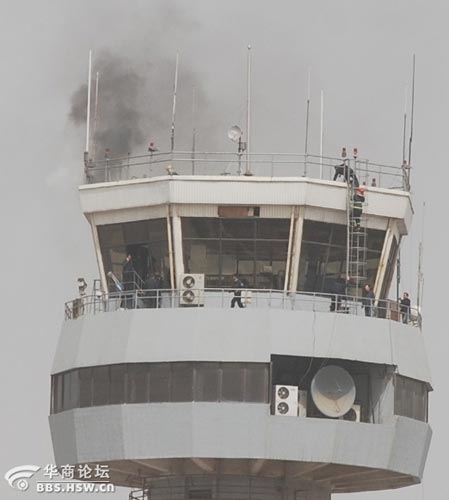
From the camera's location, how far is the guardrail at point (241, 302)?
278ft

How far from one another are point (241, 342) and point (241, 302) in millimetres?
2045

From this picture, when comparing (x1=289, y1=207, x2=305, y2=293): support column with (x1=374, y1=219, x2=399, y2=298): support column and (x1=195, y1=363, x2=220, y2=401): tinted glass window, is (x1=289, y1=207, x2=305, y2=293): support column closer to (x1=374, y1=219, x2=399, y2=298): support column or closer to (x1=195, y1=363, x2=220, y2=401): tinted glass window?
(x1=374, y1=219, x2=399, y2=298): support column

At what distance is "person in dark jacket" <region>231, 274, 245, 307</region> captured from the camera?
84812 millimetres

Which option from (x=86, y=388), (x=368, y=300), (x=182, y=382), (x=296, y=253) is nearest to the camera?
(x=182, y=382)

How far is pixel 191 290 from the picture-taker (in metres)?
84.6

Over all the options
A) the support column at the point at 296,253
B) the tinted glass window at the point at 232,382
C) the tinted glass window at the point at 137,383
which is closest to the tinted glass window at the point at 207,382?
the tinted glass window at the point at 232,382

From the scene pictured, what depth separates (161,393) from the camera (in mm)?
83188

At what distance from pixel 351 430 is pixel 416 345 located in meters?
4.55

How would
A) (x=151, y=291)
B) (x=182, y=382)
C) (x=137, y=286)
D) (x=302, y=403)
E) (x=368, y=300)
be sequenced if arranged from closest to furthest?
(x=182, y=382) → (x=302, y=403) → (x=151, y=291) → (x=368, y=300) → (x=137, y=286)

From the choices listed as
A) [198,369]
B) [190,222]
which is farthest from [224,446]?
[190,222]

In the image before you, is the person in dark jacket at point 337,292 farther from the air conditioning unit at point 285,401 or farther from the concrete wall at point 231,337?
the air conditioning unit at point 285,401

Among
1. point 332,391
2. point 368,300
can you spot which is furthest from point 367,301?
point 332,391

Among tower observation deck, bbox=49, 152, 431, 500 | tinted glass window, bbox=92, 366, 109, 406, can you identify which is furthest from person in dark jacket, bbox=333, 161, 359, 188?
tinted glass window, bbox=92, 366, 109, 406

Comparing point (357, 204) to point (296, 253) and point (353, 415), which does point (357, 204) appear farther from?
point (353, 415)
